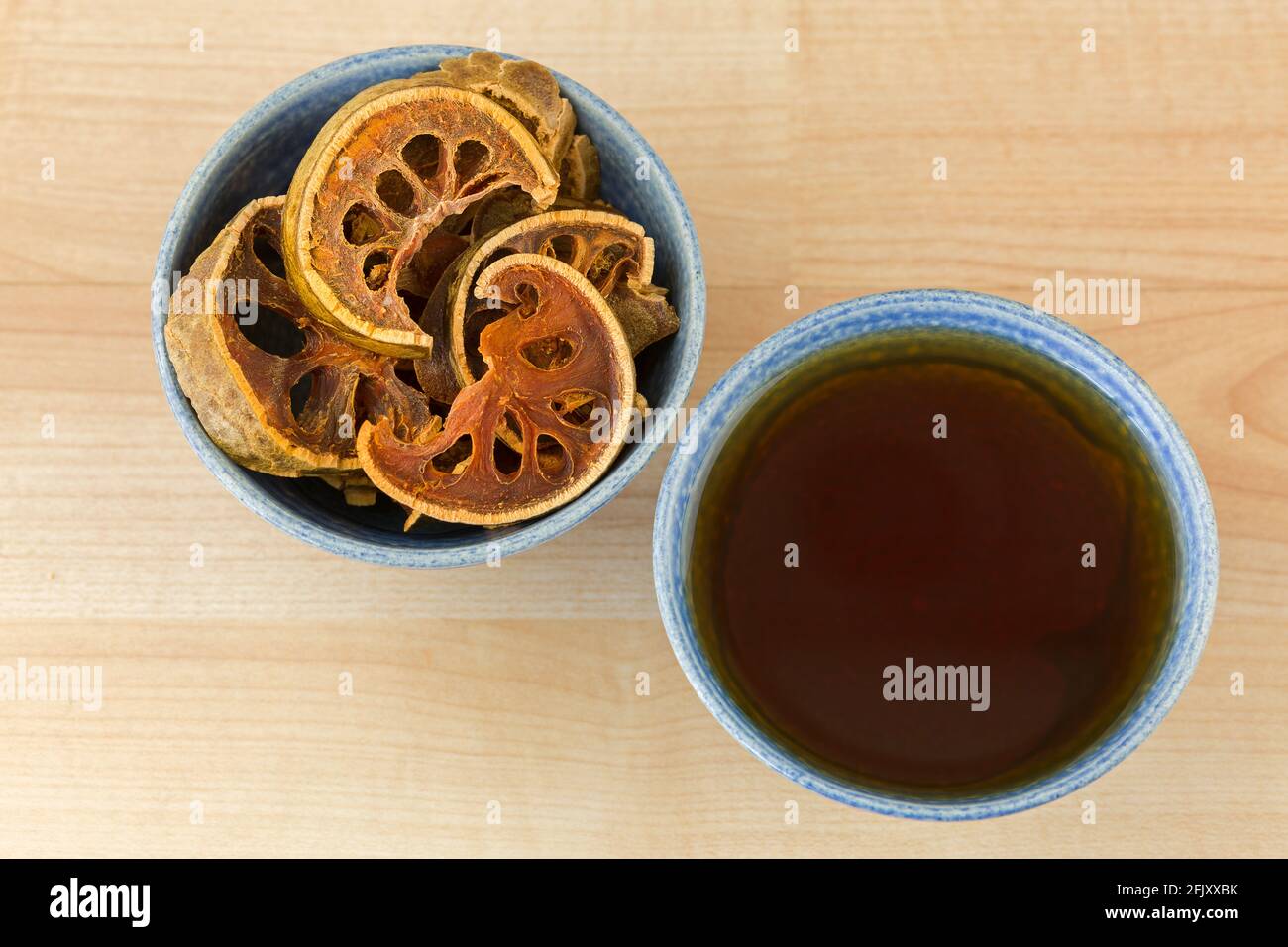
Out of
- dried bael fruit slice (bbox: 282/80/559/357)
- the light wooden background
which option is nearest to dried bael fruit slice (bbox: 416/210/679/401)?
dried bael fruit slice (bbox: 282/80/559/357)

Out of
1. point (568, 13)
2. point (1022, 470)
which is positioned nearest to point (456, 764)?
point (1022, 470)

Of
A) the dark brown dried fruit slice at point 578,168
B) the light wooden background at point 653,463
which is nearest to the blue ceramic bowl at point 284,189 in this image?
the dark brown dried fruit slice at point 578,168

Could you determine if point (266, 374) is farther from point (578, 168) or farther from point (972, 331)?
point (972, 331)

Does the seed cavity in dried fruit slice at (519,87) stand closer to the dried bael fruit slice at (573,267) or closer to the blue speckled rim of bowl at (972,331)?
the dried bael fruit slice at (573,267)

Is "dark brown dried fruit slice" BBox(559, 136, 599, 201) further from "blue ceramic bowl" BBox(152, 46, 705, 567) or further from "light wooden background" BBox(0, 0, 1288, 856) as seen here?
"light wooden background" BBox(0, 0, 1288, 856)

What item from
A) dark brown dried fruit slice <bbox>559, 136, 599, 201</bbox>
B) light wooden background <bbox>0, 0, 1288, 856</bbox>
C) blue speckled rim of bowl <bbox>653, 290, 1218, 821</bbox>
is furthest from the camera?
light wooden background <bbox>0, 0, 1288, 856</bbox>
